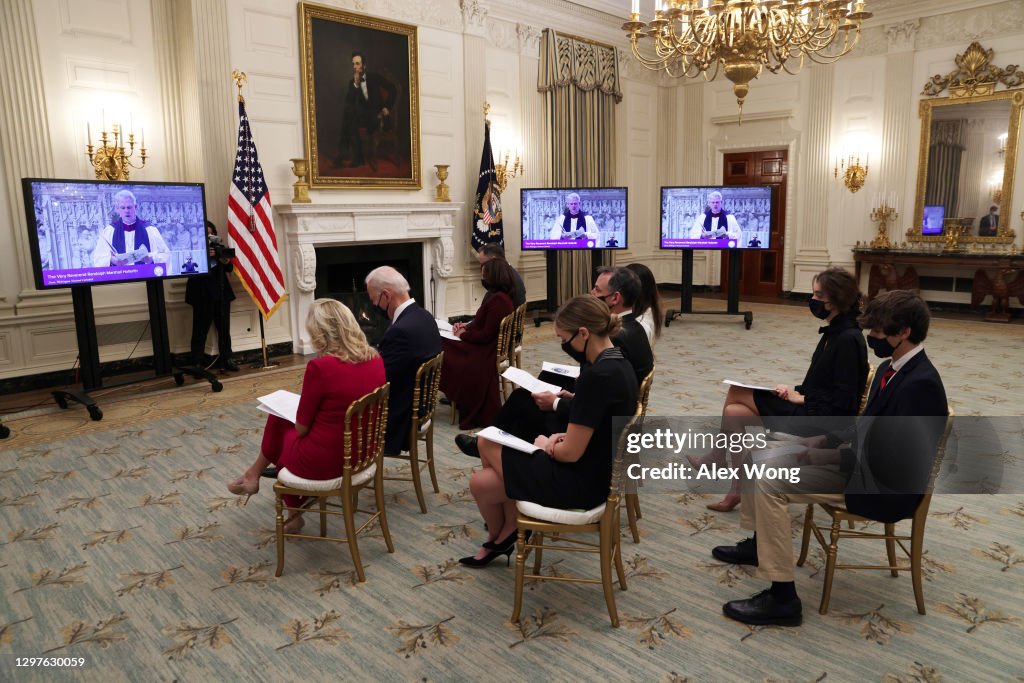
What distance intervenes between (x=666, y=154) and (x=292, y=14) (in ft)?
24.6

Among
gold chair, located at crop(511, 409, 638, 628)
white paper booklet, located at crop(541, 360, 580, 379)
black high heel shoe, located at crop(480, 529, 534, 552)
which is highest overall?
white paper booklet, located at crop(541, 360, 580, 379)

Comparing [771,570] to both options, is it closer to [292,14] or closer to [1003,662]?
[1003,662]

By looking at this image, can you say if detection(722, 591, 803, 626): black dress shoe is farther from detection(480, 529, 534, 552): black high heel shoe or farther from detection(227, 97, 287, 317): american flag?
detection(227, 97, 287, 317): american flag

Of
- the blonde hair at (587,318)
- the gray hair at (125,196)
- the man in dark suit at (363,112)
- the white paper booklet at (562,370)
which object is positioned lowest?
the white paper booklet at (562,370)

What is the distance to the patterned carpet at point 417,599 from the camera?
251cm

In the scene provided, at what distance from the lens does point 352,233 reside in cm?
793

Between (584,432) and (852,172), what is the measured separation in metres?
9.99

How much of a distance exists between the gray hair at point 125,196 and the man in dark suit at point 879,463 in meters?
5.21

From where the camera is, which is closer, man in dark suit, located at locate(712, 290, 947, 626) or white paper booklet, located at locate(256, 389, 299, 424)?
man in dark suit, located at locate(712, 290, 947, 626)

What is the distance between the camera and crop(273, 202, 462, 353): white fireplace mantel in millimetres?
7539

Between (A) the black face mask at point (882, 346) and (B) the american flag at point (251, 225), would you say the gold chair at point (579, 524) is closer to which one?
(A) the black face mask at point (882, 346)

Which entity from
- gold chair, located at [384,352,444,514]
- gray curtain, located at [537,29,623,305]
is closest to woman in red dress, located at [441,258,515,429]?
gold chair, located at [384,352,444,514]

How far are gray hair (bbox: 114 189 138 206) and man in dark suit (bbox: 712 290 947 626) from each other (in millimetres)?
5211

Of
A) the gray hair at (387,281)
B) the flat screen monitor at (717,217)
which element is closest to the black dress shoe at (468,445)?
the gray hair at (387,281)
